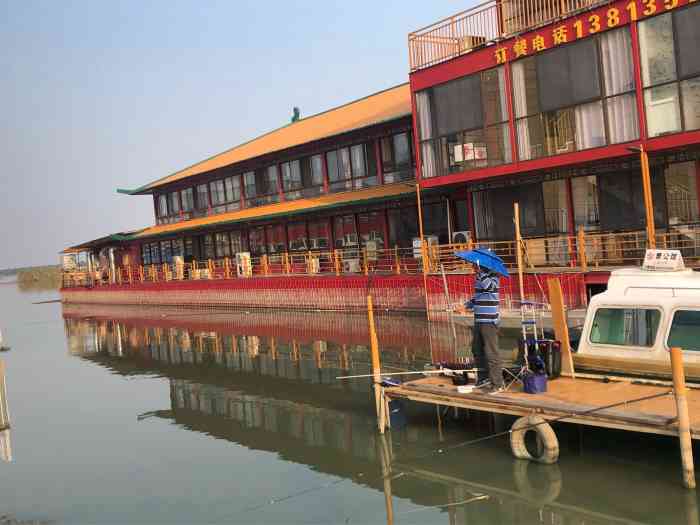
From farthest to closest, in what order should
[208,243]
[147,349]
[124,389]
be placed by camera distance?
[208,243], [147,349], [124,389]

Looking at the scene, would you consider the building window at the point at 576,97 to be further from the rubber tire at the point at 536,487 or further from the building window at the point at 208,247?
the building window at the point at 208,247

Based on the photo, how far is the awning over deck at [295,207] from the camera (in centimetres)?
3209

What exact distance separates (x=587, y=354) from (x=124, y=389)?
12989 mm

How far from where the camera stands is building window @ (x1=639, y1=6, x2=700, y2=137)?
61.0 ft

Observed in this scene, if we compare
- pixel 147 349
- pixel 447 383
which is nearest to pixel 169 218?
pixel 147 349

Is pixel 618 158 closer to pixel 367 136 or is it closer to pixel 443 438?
pixel 443 438

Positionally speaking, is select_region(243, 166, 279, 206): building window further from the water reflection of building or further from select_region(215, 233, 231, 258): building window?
the water reflection of building

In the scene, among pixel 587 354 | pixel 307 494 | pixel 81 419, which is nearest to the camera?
pixel 307 494

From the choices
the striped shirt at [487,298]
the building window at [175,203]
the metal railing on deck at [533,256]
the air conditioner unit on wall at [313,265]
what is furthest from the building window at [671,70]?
the building window at [175,203]

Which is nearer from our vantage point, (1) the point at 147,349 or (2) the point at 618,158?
(2) the point at 618,158

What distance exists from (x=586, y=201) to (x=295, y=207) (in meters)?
18.3

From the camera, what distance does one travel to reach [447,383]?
468 inches

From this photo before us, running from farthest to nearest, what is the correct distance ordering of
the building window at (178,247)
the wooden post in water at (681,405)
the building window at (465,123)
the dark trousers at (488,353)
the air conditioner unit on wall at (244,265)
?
1. the building window at (178,247)
2. the air conditioner unit on wall at (244,265)
3. the building window at (465,123)
4. the dark trousers at (488,353)
5. the wooden post in water at (681,405)

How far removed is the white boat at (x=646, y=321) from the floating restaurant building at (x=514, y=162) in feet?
27.1
